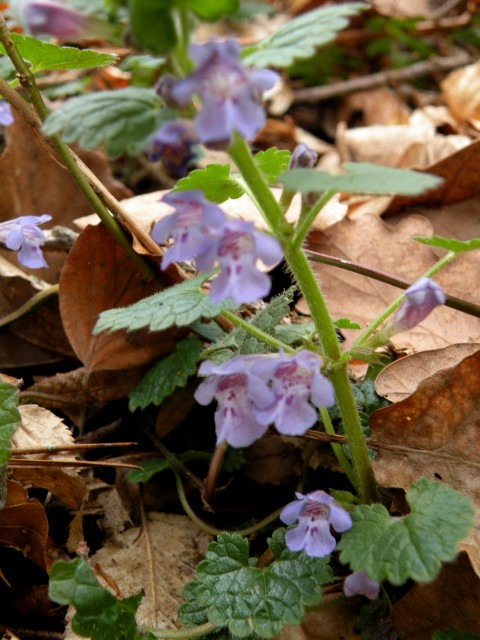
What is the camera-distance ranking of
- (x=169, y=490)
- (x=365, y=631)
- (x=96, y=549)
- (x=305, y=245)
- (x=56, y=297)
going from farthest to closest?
(x=305, y=245), (x=56, y=297), (x=169, y=490), (x=96, y=549), (x=365, y=631)

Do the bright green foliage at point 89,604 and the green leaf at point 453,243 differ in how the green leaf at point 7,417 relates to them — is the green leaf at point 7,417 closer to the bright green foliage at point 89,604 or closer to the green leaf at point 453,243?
the bright green foliage at point 89,604

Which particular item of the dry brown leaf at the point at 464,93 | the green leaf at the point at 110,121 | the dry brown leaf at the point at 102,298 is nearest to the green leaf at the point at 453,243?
the green leaf at the point at 110,121

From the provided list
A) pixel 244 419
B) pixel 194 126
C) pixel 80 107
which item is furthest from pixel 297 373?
pixel 80 107

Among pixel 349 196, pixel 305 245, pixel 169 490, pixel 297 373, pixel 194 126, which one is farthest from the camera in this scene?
pixel 349 196

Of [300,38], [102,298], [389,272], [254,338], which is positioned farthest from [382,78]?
[300,38]

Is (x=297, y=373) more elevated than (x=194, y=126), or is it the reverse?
(x=194, y=126)

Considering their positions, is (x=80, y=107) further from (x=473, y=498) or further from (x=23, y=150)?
(x=23, y=150)

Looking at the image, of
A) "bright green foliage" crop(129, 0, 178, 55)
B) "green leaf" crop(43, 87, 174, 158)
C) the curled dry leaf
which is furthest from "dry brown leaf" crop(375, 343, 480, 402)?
"bright green foliage" crop(129, 0, 178, 55)
